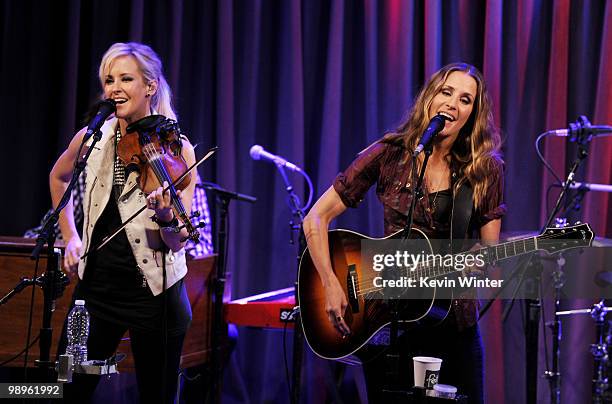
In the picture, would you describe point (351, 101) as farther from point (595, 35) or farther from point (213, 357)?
point (213, 357)

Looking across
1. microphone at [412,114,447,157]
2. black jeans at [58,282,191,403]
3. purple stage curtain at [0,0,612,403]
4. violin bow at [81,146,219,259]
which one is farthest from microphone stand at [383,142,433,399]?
purple stage curtain at [0,0,612,403]

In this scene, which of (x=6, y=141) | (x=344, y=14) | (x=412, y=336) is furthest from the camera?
(x=6, y=141)

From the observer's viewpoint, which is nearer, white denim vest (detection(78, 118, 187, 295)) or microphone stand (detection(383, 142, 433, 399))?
microphone stand (detection(383, 142, 433, 399))

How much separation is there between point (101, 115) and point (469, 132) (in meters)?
1.40

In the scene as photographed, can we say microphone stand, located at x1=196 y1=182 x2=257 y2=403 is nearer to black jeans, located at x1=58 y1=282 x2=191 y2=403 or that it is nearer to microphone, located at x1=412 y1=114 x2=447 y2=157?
black jeans, located at x1=58 y1=282 x2=191 y2=403

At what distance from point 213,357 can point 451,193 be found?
6.84 ft

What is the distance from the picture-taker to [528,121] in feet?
15.2

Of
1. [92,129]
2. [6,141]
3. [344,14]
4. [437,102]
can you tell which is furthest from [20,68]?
[437,102]

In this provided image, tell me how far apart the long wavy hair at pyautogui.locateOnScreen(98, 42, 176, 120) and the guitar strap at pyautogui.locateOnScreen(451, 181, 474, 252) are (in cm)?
114

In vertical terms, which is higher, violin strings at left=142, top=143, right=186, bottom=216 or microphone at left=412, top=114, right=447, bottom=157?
microphone at left=412, top=114, right=447, bottom=157

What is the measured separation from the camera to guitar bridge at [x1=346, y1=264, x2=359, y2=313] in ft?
9.68

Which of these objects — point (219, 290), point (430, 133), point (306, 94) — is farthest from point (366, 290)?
point (306, 94)

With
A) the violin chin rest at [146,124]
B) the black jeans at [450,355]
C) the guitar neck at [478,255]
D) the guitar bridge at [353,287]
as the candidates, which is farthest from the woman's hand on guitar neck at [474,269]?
the violin chin rest at [146,124]

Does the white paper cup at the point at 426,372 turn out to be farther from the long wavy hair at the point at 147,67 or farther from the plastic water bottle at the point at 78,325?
the long wavy hair at the point at 147,67
